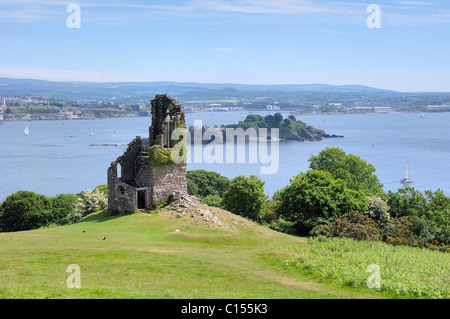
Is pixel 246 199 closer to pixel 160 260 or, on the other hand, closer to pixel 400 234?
pixel 400 234

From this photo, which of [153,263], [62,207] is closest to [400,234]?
[153,263]

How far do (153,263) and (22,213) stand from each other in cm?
3184

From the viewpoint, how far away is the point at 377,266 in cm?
1944

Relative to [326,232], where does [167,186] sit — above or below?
above

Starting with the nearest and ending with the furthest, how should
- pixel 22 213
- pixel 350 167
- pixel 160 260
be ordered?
pixel 160 260, pixel 22 213, pixel 350 167

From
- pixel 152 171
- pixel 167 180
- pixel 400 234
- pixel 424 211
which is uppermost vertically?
pixel 152 171

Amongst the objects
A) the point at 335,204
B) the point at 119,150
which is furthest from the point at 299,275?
the point at 119,150

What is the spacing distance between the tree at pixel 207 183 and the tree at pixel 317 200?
101ft

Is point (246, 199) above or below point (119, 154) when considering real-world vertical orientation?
above

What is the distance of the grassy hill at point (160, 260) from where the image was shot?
15.1 meters
